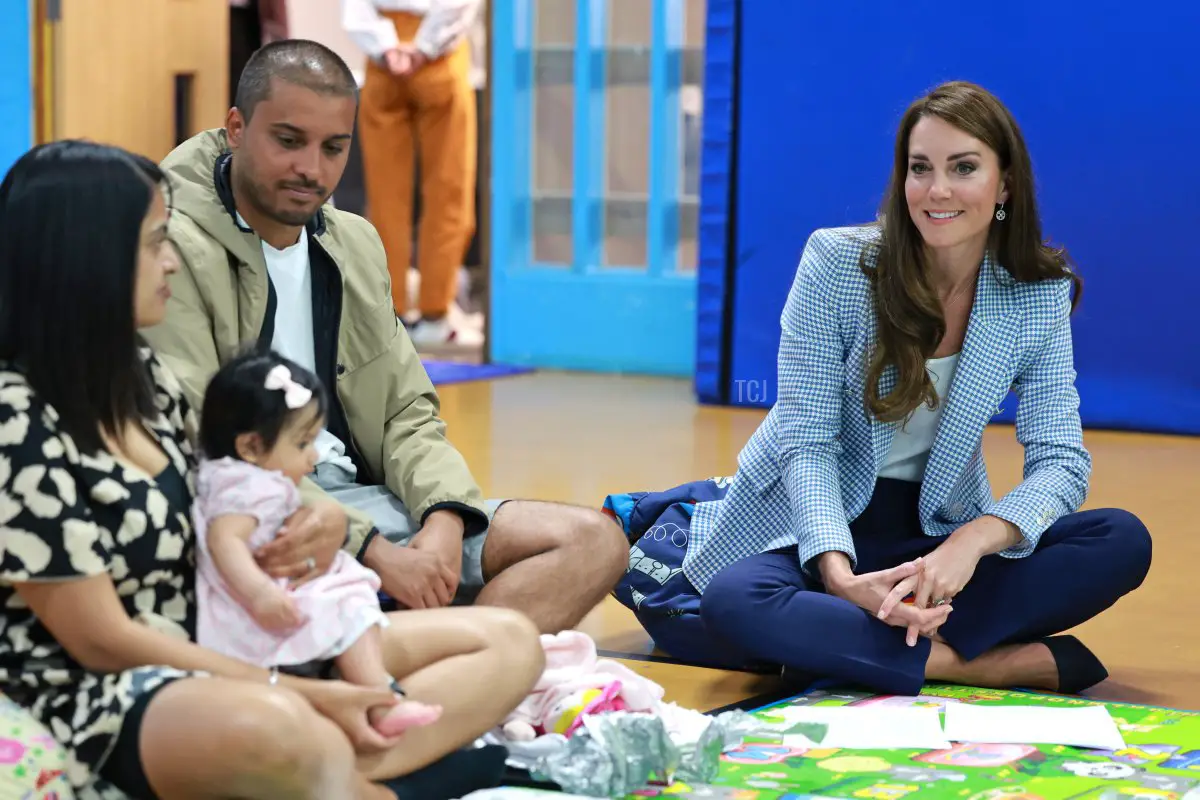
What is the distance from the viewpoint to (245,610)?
2021mm

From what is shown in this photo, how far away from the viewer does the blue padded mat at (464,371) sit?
21.2ft

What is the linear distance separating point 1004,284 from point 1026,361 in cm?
13

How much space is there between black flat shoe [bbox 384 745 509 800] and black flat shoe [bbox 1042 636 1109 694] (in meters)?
1.04

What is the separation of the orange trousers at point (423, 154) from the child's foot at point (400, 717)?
216 inches

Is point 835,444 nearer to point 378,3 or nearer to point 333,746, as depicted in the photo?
point 333,746

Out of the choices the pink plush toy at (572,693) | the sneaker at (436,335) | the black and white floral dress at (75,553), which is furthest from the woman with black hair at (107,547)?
the sneaker at (436,335)

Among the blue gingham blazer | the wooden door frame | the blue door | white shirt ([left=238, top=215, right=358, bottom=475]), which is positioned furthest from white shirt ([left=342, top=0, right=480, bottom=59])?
white shirt ([left=238, top=215, right=358, bottom=475])

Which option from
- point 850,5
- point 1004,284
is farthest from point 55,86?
point 1004,284

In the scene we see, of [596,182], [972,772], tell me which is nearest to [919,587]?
[972,772]

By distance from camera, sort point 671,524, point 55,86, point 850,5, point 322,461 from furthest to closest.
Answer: point 55,86
point 850,5
point 671,524
point 322,461

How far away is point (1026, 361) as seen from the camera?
2.93 meters

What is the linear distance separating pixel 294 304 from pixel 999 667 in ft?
4.06

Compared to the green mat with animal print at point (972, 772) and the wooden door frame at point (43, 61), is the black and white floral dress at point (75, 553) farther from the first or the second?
the wooden door frame at point (43, 61)

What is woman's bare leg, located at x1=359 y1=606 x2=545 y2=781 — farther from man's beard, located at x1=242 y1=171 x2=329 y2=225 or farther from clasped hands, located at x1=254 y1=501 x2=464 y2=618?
man's beard, located at x1=242 y1=171 x2=329 y2=225
